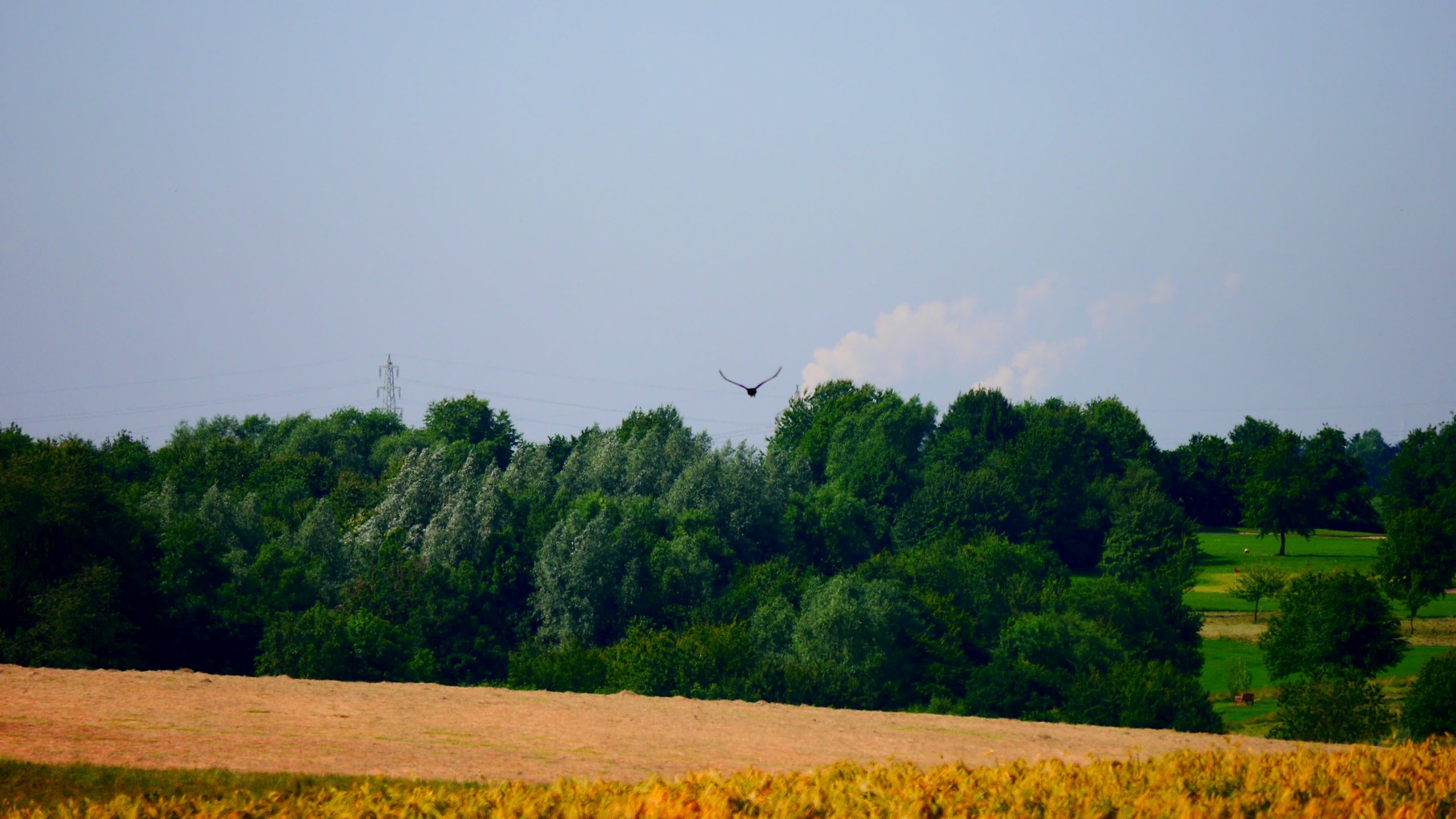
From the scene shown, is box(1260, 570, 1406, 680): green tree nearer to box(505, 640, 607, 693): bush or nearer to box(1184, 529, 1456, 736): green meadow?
box(1184, 529, 1456, 736): green meadow

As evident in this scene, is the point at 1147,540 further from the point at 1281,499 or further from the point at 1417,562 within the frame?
the point at 1281,499

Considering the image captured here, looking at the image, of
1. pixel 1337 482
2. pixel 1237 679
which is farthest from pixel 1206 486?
pixel 1237 679

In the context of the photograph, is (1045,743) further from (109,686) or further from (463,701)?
(109,686)

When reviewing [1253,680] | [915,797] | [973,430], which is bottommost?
[1253,680]

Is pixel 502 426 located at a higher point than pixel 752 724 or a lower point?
higher

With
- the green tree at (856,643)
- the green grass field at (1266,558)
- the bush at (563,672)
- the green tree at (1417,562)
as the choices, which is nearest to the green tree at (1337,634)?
the green tree at (856,643)

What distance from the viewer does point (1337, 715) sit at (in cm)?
4041

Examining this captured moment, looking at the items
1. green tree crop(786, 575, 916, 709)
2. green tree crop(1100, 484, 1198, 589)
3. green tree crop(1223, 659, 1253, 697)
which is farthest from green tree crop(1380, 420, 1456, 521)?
green tree crop(786, 575, 916, 709)

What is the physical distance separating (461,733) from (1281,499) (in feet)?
351

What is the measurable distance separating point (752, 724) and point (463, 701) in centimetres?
704

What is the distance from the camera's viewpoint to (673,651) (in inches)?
1928

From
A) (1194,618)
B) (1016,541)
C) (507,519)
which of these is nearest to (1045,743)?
(1194,618)

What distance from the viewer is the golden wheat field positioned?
33.4 ft

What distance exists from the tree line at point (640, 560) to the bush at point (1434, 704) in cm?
761
